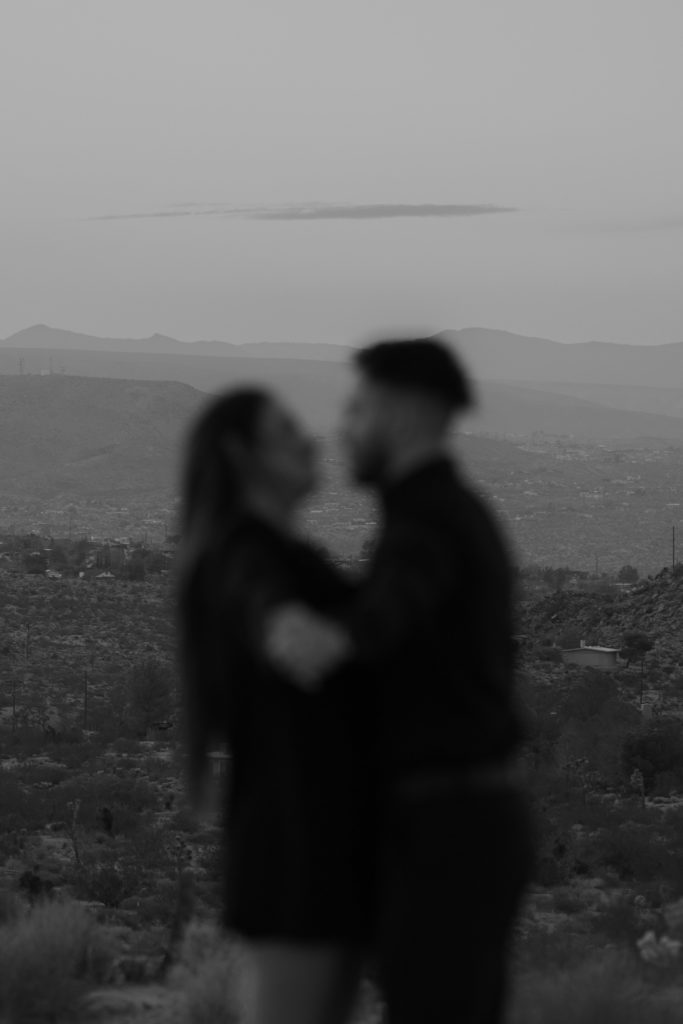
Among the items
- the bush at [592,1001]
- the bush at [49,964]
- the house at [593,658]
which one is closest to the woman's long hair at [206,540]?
the bush at [592,1001]

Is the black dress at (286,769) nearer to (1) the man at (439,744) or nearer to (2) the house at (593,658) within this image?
(1) the man at (439,744)

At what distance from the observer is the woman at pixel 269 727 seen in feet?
10.2

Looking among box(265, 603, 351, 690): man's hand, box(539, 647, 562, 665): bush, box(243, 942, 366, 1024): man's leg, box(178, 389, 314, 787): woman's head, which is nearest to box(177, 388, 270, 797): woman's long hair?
box(178, 389, 314, 787): woman's head

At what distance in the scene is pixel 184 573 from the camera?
10.7 ft

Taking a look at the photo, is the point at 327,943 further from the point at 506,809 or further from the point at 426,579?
the point at 426,579

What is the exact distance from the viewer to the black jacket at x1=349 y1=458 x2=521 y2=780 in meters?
3.04

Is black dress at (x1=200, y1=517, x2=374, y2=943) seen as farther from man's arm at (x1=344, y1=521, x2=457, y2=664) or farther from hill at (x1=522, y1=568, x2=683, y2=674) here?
hill at (x1=522, y1=568, x2=683, y2=674)

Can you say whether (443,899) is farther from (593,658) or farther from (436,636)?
(593,658)

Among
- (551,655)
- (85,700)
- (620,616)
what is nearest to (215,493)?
(85,700)

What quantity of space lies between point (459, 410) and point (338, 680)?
685 millimetres

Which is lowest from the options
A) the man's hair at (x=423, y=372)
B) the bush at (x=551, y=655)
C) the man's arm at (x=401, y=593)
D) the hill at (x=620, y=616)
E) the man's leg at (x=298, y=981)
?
the bush at (x=551, y=655)

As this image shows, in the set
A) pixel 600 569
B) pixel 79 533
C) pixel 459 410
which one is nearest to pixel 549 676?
pixel 459 410

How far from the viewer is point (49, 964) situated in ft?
23.4

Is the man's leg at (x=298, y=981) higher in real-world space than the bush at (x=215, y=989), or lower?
higher
